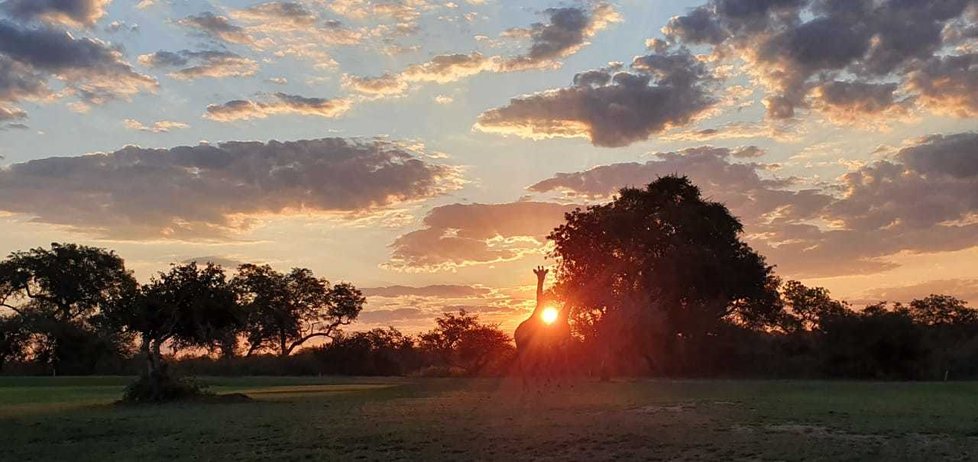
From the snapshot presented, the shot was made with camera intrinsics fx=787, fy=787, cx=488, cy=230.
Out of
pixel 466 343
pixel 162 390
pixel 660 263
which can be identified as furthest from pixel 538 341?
pixel 466 343

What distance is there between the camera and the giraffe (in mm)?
31219

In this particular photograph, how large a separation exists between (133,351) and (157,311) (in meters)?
50.5

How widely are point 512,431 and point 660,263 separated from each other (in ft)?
135

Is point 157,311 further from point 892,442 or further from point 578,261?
point 578,261

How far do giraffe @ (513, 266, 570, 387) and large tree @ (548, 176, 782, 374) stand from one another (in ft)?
65.0

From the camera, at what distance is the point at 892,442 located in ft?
46.4

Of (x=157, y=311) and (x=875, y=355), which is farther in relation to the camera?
(x=875, y=355)

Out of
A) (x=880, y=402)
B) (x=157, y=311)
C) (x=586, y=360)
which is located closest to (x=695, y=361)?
(x=586, y=360)

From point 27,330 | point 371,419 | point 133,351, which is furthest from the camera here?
point 133,351

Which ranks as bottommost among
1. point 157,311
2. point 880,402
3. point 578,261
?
point 880,402

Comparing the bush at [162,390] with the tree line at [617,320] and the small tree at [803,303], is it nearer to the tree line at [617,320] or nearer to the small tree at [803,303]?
the tree line at [617,320]

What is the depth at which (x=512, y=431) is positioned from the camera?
16766 millimetres

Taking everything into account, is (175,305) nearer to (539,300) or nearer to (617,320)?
(539,300)

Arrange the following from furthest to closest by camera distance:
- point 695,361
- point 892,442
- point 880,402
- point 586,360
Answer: point 695,361, point 586,360, point 880,402, point 892,442
